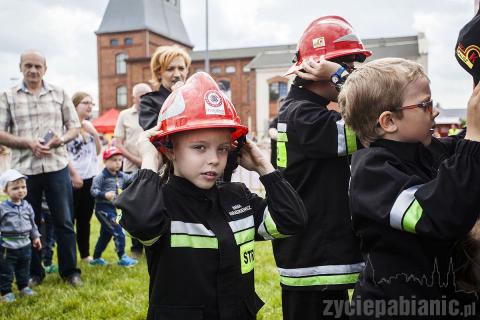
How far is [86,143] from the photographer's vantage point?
6949 millimetres

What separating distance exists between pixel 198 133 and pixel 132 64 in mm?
53600

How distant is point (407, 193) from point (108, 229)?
560 centimetres

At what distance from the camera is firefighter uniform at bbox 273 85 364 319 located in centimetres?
256

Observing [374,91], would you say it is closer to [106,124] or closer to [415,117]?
[415,117]

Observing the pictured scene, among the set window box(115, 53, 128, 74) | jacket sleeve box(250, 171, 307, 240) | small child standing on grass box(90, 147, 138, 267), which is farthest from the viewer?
window box(115, 53, 128, 74)

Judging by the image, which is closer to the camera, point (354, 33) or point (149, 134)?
point (149, 134)

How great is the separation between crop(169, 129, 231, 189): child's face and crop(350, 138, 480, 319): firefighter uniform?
61 cm

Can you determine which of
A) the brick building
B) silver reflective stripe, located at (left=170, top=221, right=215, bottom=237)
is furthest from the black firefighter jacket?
the brick building

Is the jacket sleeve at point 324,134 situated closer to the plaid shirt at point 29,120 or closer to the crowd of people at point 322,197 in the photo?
the crowd of people at point 322,197

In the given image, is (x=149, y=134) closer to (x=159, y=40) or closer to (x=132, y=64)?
(x=132, y=64)

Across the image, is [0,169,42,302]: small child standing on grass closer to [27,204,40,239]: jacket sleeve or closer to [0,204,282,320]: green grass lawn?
[27,204,40,239]: jacket sleeve

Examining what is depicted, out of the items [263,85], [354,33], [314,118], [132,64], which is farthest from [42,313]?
[132,64]

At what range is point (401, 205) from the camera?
1750 millimetres

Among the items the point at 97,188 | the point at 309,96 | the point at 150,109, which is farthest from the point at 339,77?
the point at 97,188
